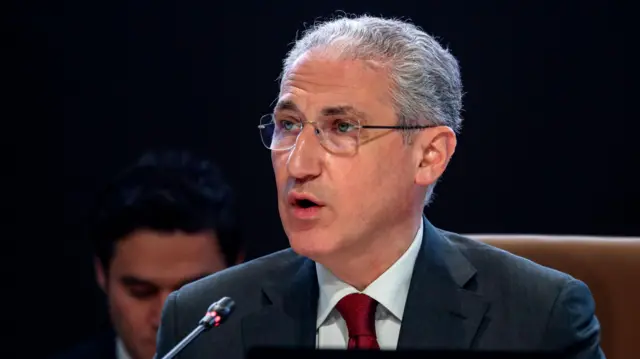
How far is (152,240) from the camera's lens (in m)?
2.60

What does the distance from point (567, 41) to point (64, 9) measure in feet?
4.85

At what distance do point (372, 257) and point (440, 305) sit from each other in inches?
6.7

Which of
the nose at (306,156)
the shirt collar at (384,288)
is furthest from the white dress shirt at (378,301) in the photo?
the nose at (306,156)

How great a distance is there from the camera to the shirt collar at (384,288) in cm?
190

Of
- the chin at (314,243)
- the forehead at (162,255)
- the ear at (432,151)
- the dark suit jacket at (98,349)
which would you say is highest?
the ear at (432,151)

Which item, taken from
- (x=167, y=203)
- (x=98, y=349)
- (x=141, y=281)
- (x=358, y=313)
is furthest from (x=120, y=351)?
(x=358, y=313)

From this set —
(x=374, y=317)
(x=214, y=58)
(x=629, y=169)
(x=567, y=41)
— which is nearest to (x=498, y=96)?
(x=567, y=41)

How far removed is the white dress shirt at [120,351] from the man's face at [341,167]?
98 centimetres

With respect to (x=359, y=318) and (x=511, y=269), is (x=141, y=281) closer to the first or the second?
(x=359, y=318)

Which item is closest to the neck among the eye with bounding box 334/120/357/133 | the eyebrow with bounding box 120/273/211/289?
the eye with bounding box 334/120/357/133

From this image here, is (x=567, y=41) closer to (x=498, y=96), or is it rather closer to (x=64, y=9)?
(x=498, y=96)

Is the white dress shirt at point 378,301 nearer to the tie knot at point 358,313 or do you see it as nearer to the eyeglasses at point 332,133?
the tie knot at point 358,313

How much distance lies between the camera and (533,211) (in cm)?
269

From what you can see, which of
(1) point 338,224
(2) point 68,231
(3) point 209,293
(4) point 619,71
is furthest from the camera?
(2) point 68,231
